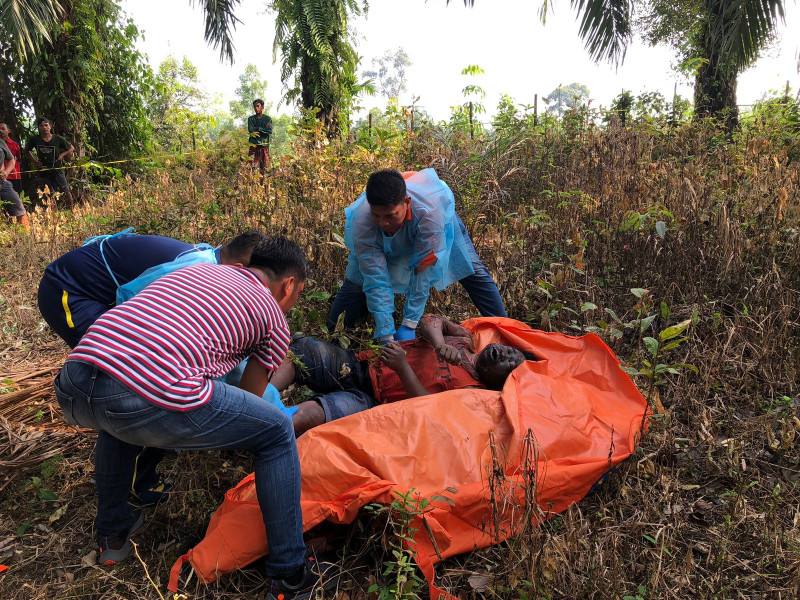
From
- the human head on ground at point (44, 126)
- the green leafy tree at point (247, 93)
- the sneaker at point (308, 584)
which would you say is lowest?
the sneaker at point (308, 584)

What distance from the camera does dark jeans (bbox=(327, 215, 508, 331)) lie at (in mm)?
3240

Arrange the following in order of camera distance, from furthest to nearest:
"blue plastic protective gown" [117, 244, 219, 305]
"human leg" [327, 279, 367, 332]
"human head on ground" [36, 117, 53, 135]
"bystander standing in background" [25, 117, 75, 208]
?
"bystander standing in background" [25, 117, 75, 208] < "human head on ground" [36, 117, 53, 135] < "human leg" [327, 279, 367, 332] < "blue plastic protective gown" [117, 244, 219, 305]

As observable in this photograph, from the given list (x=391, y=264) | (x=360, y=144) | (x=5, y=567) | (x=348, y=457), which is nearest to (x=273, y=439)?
(x=348, y=457)

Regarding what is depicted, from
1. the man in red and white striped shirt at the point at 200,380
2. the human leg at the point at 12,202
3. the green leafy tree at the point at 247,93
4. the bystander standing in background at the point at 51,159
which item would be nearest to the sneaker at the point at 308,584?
the man in red and white striped shirt at the point at 200,380

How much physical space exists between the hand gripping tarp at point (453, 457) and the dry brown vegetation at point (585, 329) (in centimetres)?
10

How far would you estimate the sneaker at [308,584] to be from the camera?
1.74 meters

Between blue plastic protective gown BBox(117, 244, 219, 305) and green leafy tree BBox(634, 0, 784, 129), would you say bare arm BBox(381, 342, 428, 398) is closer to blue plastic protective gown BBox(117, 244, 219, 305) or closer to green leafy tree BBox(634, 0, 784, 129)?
blue plastic protective gown BBox(117, 244, 219, 305)

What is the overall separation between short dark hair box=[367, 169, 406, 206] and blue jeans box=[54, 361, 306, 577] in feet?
4.16

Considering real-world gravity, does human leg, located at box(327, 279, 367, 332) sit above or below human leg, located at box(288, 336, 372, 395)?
above

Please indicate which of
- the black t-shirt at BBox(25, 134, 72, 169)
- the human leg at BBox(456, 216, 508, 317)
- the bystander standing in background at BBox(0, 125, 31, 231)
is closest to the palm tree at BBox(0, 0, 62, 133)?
the black t-shirt at BBox(25, 134, 72, 169)

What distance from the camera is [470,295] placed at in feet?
11.0

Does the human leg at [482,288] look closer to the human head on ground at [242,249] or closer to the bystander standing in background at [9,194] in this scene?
the human head on ground at [242,249]

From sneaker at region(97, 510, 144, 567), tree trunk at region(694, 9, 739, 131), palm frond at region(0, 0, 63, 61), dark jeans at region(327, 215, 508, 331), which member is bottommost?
sneaker at region(97, 510, 144, 567)

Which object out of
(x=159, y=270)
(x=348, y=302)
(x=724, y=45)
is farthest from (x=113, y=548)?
(x=724, y=45)
